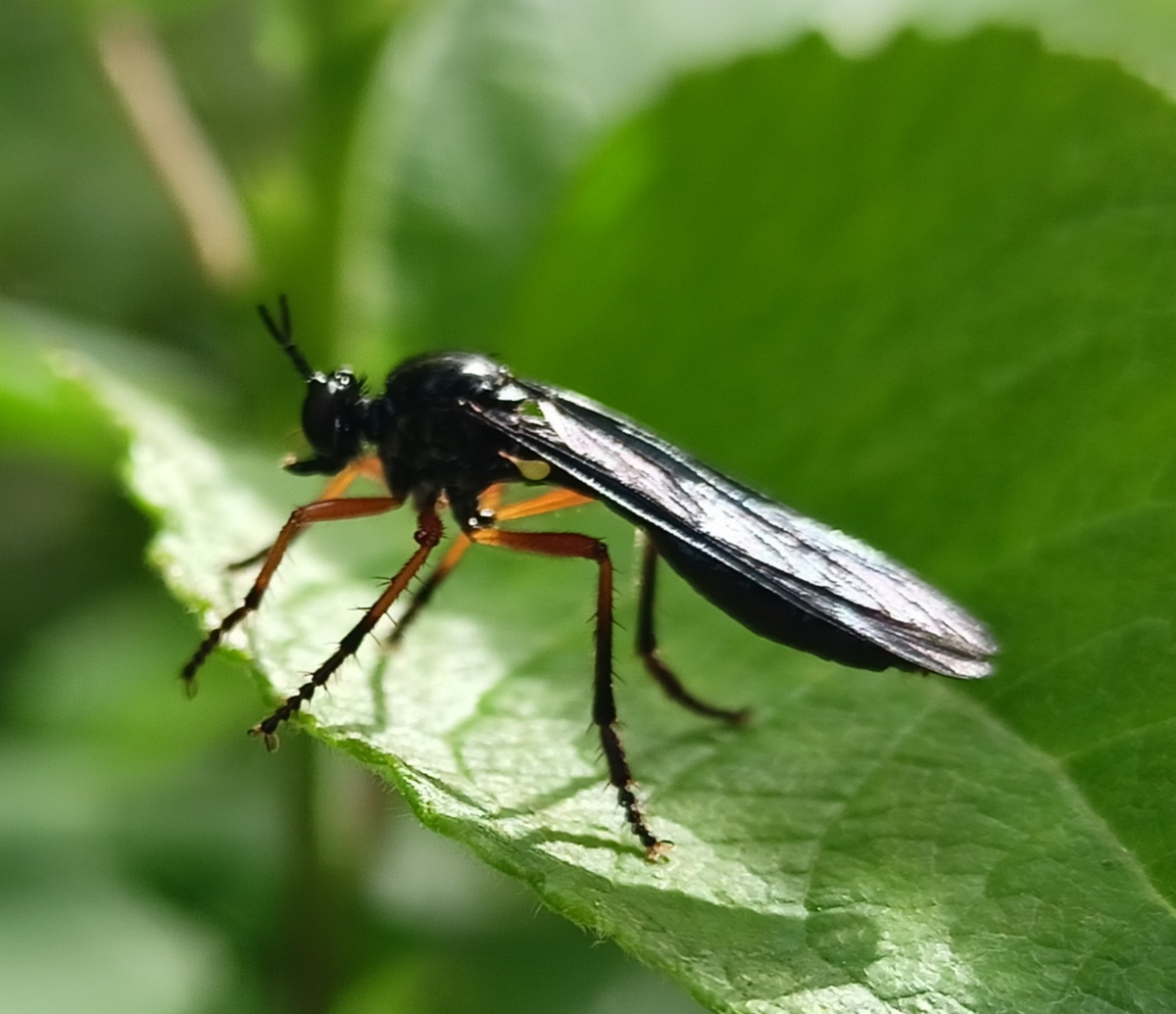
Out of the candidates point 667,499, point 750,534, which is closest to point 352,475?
point 667,499

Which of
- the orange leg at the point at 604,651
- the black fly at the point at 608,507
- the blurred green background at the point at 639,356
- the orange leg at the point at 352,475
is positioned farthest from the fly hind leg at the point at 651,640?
the orange leg at the point at 352,475

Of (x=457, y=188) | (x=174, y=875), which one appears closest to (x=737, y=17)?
(x=457, y=188)

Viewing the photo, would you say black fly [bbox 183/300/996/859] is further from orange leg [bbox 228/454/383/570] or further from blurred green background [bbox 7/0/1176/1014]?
blurred green background [bbox 7/0/1176/1014]

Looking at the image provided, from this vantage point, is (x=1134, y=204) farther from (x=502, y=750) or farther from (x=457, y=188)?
(x=457, y=188)

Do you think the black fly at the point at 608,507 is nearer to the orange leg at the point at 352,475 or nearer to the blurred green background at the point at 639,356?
the orange leg at the point at 352,475

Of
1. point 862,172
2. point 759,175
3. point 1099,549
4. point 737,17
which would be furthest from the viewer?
point 737,17

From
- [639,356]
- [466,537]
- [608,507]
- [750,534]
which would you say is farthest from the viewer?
[639,356]

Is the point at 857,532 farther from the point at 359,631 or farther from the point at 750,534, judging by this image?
the point at 359,631
